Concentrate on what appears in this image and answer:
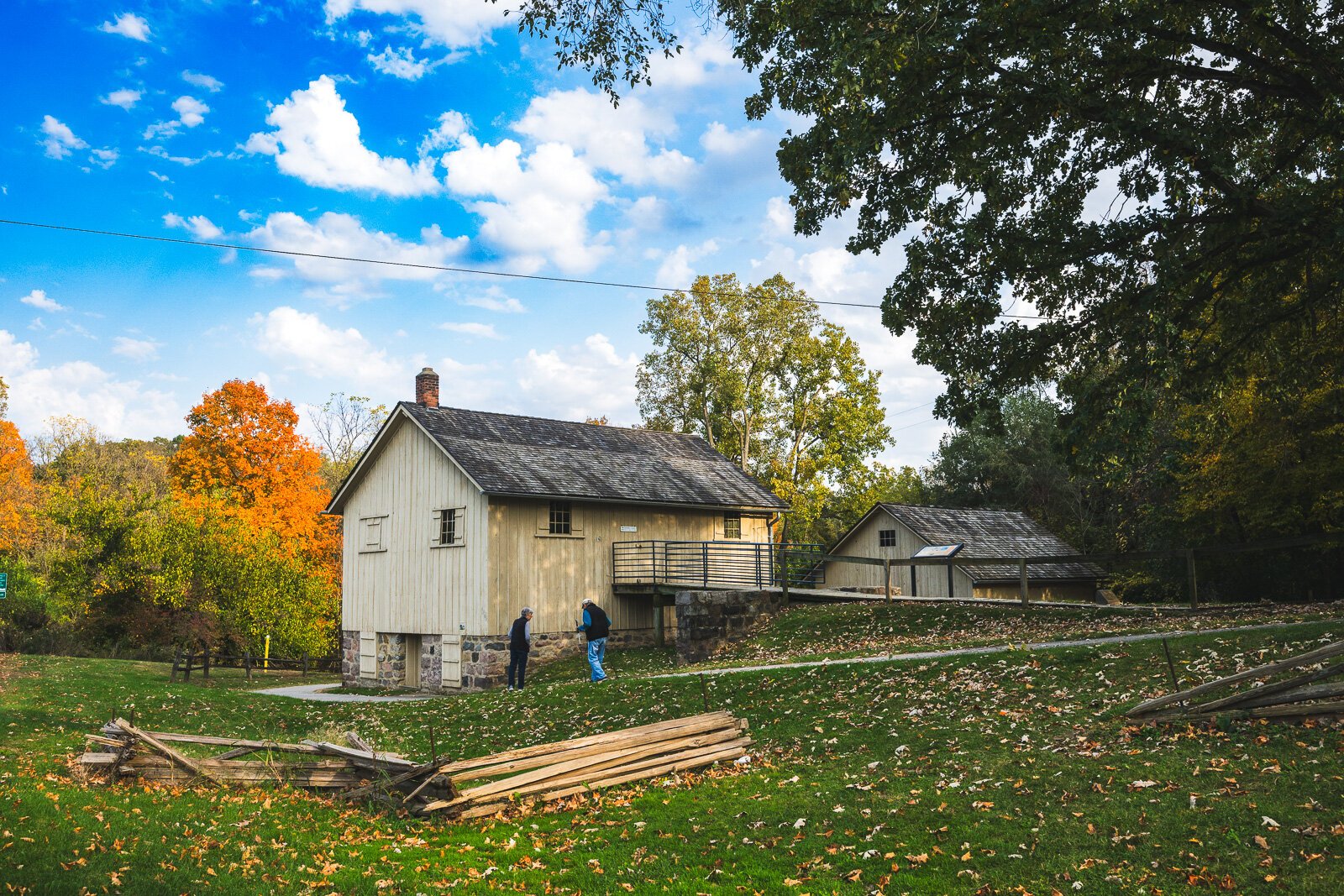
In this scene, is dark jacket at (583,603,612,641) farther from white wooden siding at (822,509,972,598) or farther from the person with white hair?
white wooden siding at (822,509,972,598)

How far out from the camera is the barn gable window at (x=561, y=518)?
26156 mm

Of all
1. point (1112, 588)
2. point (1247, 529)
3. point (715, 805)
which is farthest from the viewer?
point (1112, 588)

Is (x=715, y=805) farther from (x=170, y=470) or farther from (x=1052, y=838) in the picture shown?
(x=170, y=470)

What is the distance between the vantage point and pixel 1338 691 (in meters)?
8.89

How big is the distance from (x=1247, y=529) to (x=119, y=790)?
29172 millimetres

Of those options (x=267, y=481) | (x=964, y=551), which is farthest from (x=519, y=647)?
(x=267, y=481)

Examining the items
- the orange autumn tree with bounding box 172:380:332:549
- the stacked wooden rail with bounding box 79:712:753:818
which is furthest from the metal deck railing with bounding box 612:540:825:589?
the orange autumn tree with bounding box 172:380:332:549

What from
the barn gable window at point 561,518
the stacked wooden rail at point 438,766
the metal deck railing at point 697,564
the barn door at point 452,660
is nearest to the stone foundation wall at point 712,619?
the metal deck railing at point 697,564

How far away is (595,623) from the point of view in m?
20.5

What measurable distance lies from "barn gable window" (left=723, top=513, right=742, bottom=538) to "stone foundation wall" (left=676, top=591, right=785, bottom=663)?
17.3 ft

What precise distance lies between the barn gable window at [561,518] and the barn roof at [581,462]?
72 cm

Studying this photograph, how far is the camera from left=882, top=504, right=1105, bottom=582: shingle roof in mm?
35250

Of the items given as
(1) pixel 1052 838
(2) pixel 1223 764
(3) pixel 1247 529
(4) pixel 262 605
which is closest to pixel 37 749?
(1) pixel 1052 838

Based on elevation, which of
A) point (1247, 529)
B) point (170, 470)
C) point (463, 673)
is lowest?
point (463, 673)
